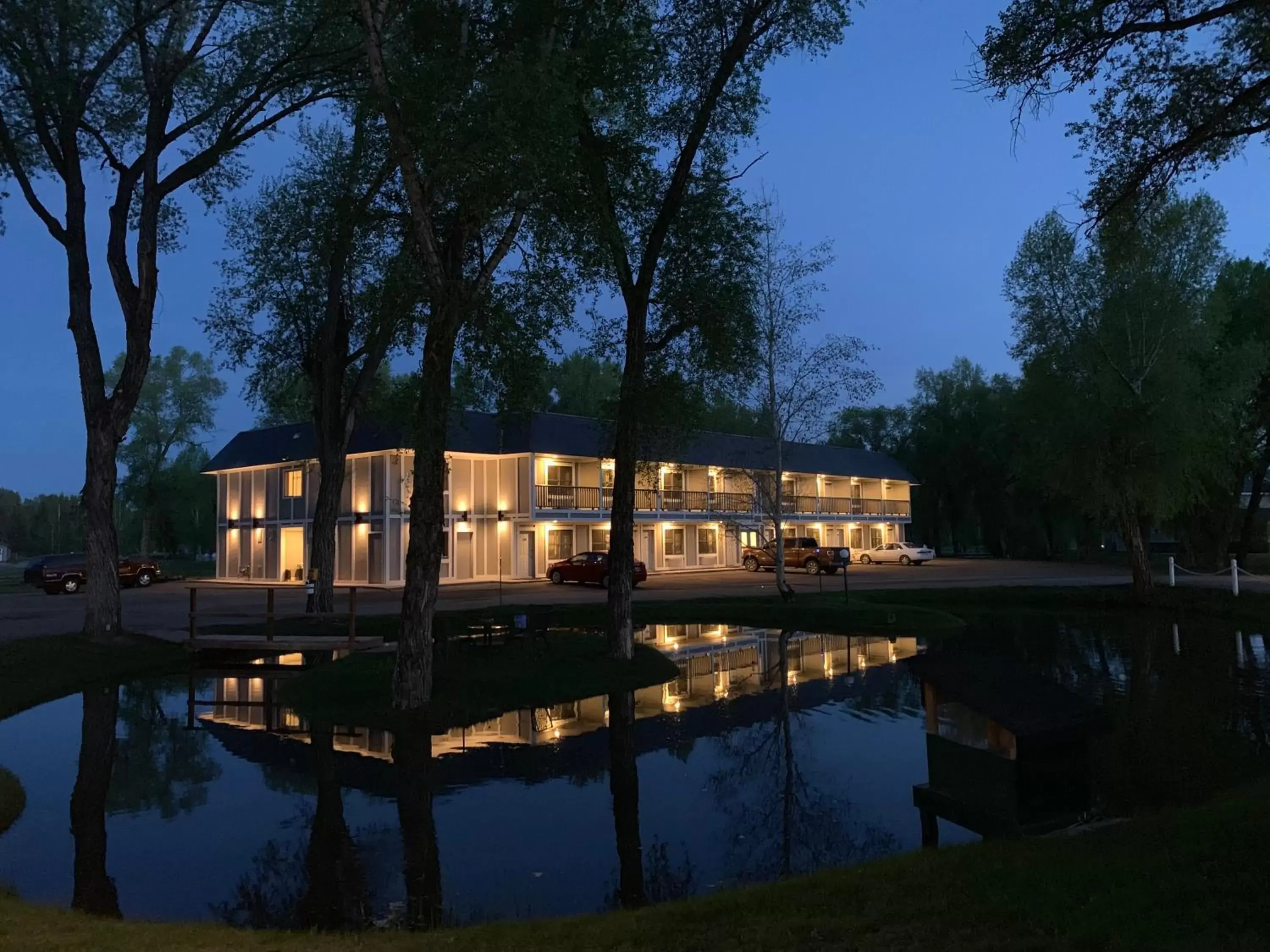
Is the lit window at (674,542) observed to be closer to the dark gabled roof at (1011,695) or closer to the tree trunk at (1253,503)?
the tree trunk at (1253,503)

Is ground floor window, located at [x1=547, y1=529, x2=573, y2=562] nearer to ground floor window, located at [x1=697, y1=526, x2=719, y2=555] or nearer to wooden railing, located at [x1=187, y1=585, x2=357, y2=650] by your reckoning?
ground floor window, located at [x1=697, y1=526, x2=719, y2=555]

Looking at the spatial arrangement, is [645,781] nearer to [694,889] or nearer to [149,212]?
[694,889]

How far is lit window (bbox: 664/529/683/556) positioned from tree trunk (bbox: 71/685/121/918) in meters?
34.6

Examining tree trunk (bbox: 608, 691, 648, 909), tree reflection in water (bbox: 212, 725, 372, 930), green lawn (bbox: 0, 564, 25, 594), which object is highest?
green lawn (bbox: 0, 564, 25, 594)

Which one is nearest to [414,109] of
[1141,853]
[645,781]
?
[645,781]

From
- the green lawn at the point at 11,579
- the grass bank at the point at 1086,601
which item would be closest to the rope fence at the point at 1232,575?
the grass bank at the point at 1086,601

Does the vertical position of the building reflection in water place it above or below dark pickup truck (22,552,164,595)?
below

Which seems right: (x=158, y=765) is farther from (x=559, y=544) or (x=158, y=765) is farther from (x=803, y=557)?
(x=803, y=557)

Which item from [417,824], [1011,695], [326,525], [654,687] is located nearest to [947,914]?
[1011,695]

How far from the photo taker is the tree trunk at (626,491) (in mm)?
15523

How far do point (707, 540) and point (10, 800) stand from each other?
140 feet

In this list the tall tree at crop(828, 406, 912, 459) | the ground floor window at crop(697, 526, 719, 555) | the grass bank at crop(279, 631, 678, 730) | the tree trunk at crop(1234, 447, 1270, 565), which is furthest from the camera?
the tall tree at crop(828, 406, 912, 459)

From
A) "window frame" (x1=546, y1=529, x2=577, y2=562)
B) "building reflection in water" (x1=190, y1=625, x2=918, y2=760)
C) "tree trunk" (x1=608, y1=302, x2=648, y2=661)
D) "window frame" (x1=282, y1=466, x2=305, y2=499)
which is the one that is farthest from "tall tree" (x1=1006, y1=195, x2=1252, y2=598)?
"window frame" (x1=282, y1=466, x2=305, y2=499)

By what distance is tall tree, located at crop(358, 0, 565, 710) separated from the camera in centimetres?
1027
